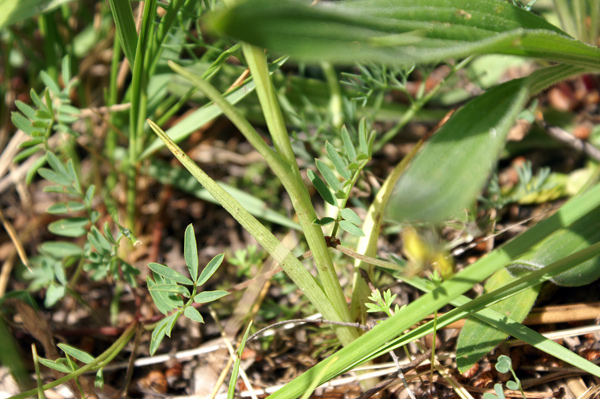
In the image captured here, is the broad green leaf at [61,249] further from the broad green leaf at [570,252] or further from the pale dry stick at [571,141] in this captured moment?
the pale dry stick at [571,141]

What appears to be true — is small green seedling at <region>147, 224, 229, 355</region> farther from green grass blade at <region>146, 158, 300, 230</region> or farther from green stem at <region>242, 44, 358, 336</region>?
green grass blade at <region>146, 158, 300, 230</region>

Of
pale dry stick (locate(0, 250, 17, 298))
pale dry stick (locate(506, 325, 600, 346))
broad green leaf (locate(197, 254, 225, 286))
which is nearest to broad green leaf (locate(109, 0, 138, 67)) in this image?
broad green leaf (locate(197, 254, 225, 286))

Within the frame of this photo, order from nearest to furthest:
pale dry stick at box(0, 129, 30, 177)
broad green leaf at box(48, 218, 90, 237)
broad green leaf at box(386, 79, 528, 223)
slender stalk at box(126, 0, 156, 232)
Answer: broad green leaf at box(386, 79, 528, 223)
slender stalk at box(126, 0, 156, 232)
broad green leaf at box(48, 218, 90, 237)
pale dry stick at box(0, 129, 30, 177)

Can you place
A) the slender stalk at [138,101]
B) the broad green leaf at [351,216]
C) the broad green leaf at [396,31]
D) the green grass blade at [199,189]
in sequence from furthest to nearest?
the green grass blade at [199,189] < the slender stalk at [138,101] < the broad green leaf at [351,216] < the broad green leaf at [396,31]

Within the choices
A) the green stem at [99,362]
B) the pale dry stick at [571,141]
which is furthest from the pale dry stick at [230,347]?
the pale dry stick at [571,141]

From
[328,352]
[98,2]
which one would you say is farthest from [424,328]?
[98,2]

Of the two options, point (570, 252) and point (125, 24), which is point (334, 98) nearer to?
point (125, 24)
